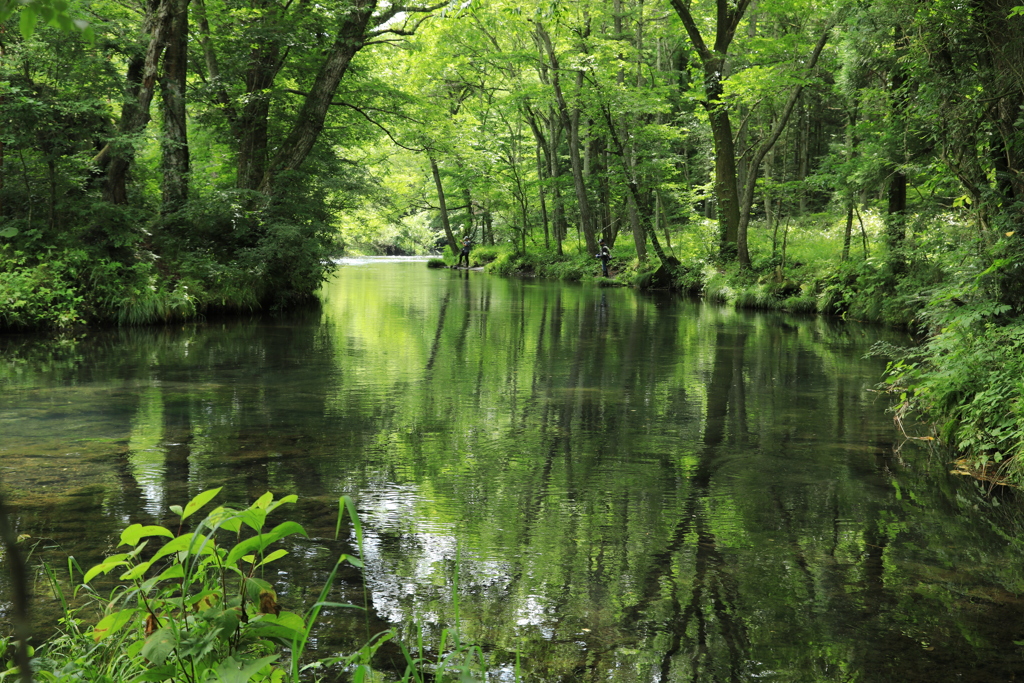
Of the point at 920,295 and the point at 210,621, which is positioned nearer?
the point at 210,621

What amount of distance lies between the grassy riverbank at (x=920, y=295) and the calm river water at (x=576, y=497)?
41 cm

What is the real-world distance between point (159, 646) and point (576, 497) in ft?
10.9

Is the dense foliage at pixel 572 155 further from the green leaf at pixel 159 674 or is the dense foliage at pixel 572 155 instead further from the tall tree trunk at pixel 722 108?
the green leaf at pixel 159 674

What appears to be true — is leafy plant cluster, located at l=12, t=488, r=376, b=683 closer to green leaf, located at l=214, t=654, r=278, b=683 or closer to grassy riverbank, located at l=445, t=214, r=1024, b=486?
green leaf, located at l=214, t=654, r=278, b=683

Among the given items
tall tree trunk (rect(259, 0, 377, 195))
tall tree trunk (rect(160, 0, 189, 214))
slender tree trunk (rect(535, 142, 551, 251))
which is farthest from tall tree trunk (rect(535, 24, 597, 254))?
tall tree trunk (rect(160, 0, 189, 214))

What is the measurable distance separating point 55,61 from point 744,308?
14.4 metres

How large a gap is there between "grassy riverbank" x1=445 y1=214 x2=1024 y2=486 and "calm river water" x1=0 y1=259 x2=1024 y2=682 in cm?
41

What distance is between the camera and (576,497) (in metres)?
4.91

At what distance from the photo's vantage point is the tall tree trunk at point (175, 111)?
14461mm

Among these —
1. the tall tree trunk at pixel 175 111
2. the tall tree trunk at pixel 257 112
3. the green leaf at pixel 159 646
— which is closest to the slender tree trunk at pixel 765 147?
the tall tree trunk at pixel 257 112

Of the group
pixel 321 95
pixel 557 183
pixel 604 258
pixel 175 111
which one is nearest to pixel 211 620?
pixel 175 111

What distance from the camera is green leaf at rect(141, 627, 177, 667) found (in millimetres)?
1815

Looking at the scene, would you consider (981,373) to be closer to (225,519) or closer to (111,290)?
(225,519)

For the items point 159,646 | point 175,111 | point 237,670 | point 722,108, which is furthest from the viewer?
point 722,108
